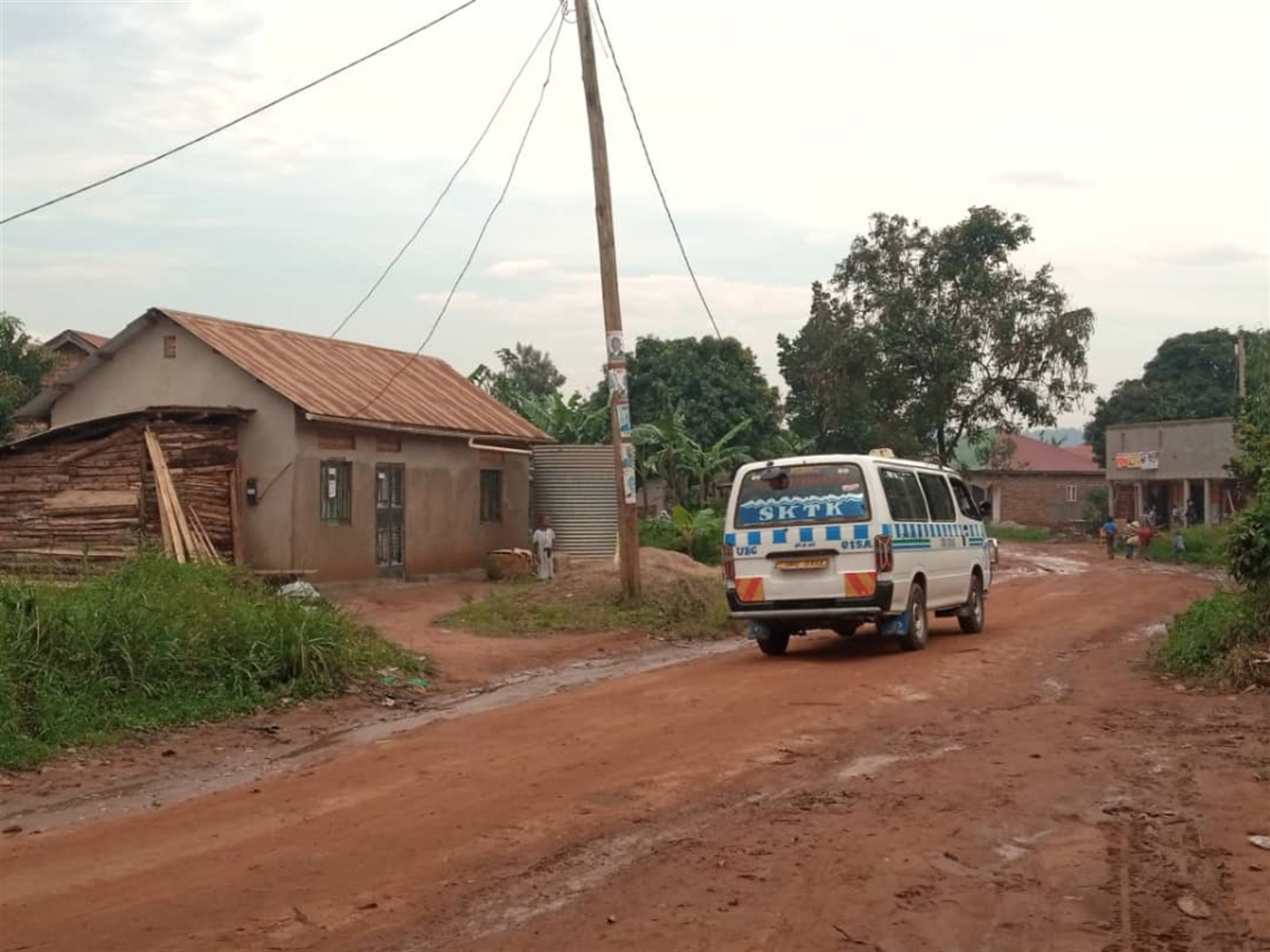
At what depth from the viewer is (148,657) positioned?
35.6 feet

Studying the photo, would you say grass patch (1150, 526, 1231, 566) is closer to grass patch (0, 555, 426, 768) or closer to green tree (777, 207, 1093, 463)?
green tree (777, 207, 1093, 463)

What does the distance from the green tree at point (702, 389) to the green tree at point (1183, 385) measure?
21414 millimetres

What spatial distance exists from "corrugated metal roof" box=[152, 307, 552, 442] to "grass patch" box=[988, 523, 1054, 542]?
1146 inches

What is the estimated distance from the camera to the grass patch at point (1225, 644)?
38.4 feet

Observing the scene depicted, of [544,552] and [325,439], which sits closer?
[325,439]

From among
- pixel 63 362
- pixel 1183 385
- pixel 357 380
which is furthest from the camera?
pixel 1183 385

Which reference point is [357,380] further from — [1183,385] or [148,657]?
[1183,385]

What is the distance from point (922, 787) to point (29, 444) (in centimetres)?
1648

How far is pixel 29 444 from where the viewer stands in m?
20.2

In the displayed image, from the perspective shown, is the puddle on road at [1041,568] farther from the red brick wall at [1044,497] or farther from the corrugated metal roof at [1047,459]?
the red brick wall at [1044,497]

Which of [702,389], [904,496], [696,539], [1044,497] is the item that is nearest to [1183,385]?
[1044,497]

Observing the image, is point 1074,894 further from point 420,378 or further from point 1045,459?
point 1045,459

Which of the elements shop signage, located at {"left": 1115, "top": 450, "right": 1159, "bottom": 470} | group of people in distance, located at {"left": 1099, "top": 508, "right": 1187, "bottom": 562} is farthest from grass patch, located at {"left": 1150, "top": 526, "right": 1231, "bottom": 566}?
shop signage, located at {"left": 1115, "top": 450, "right": 1159, "bottom": 470}

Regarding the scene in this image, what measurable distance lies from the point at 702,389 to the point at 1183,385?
91.0 feet
